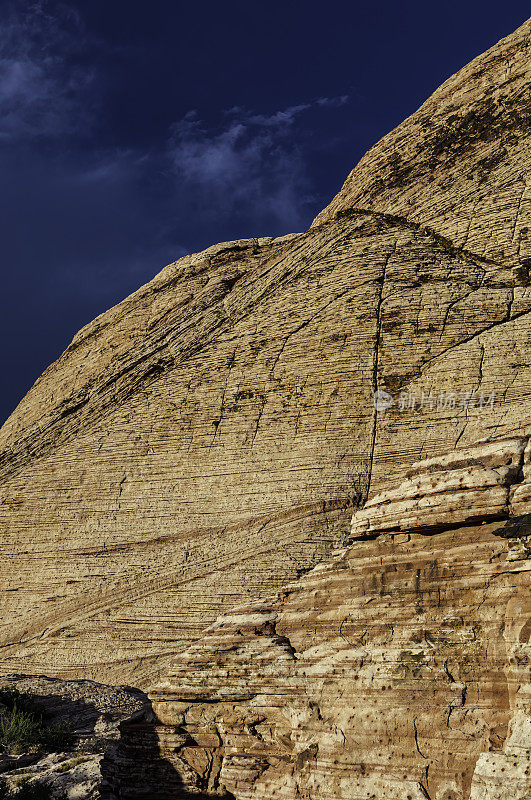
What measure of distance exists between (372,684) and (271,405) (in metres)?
8.95

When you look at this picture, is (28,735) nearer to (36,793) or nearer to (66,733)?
(66,733)

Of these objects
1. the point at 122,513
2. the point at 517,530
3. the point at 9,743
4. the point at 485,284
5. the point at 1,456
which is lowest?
the point at 9,743

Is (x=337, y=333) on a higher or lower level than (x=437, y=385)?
higher

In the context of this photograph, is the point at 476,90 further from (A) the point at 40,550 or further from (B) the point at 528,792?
(B) the point at 528,792

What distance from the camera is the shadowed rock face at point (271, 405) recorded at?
637 inches

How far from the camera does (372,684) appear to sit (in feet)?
32.0

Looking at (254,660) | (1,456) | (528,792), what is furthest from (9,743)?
(1,456)

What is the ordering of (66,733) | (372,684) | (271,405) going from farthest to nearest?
(271,405) < (66,733) < (372,684)

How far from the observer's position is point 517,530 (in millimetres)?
9383

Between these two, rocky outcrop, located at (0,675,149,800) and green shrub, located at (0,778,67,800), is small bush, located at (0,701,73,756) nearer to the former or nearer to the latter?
rocky outcrop, located at (0,675,149,800)

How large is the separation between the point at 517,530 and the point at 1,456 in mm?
15525

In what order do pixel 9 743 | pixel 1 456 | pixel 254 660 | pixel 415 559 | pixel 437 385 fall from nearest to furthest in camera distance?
pixel 415 559 < pixel 254 660 < pixel 9 743 < pixel 437 385 < pixel 1 456

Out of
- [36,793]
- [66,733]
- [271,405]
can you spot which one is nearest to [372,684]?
[36,793]

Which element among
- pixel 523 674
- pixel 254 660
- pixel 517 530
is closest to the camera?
pixel 523 674
